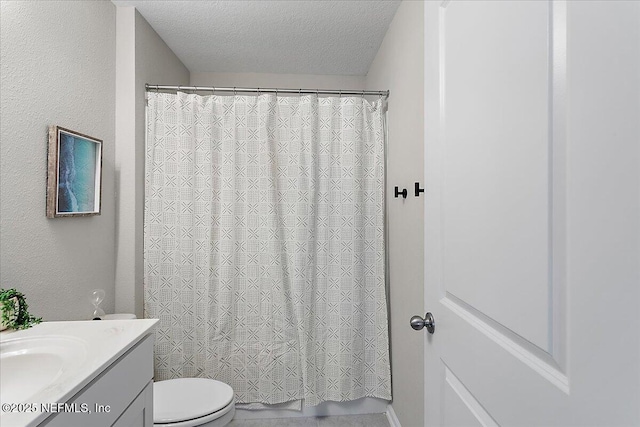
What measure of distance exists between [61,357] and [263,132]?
1.53 metres

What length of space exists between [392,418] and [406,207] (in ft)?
4.14

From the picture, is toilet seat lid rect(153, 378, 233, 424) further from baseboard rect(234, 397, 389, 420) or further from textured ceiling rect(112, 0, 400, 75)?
textured ceiling rect(112, 0, 400, 75)

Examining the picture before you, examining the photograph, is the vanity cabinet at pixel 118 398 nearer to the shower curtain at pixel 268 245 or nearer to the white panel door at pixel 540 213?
the white panel door at pixel 540 213

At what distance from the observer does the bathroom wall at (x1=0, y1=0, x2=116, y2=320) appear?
1.34m

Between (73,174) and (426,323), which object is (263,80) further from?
(426,323)

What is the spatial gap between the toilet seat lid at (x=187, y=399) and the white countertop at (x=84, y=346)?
0.55 meters

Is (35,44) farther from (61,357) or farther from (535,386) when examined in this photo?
(535,386)

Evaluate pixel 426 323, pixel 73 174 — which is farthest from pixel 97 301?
pixel 426 323

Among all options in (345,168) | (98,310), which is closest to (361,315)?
(345,168)

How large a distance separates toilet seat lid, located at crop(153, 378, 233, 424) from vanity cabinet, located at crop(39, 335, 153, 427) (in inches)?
14.8

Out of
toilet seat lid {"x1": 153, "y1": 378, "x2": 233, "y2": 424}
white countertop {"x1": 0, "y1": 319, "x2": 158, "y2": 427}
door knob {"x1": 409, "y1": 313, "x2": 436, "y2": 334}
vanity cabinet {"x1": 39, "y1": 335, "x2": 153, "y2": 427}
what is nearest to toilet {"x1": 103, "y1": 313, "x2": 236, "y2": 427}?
toilet seat lid {"x1": 153, "y1": 378, "x2": 233, "y2": 424}

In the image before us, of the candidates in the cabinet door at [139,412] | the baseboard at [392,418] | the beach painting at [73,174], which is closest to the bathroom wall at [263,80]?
the beach painting at [73,174]

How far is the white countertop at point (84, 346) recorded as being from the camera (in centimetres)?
70

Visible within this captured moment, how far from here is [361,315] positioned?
2.25 metres
